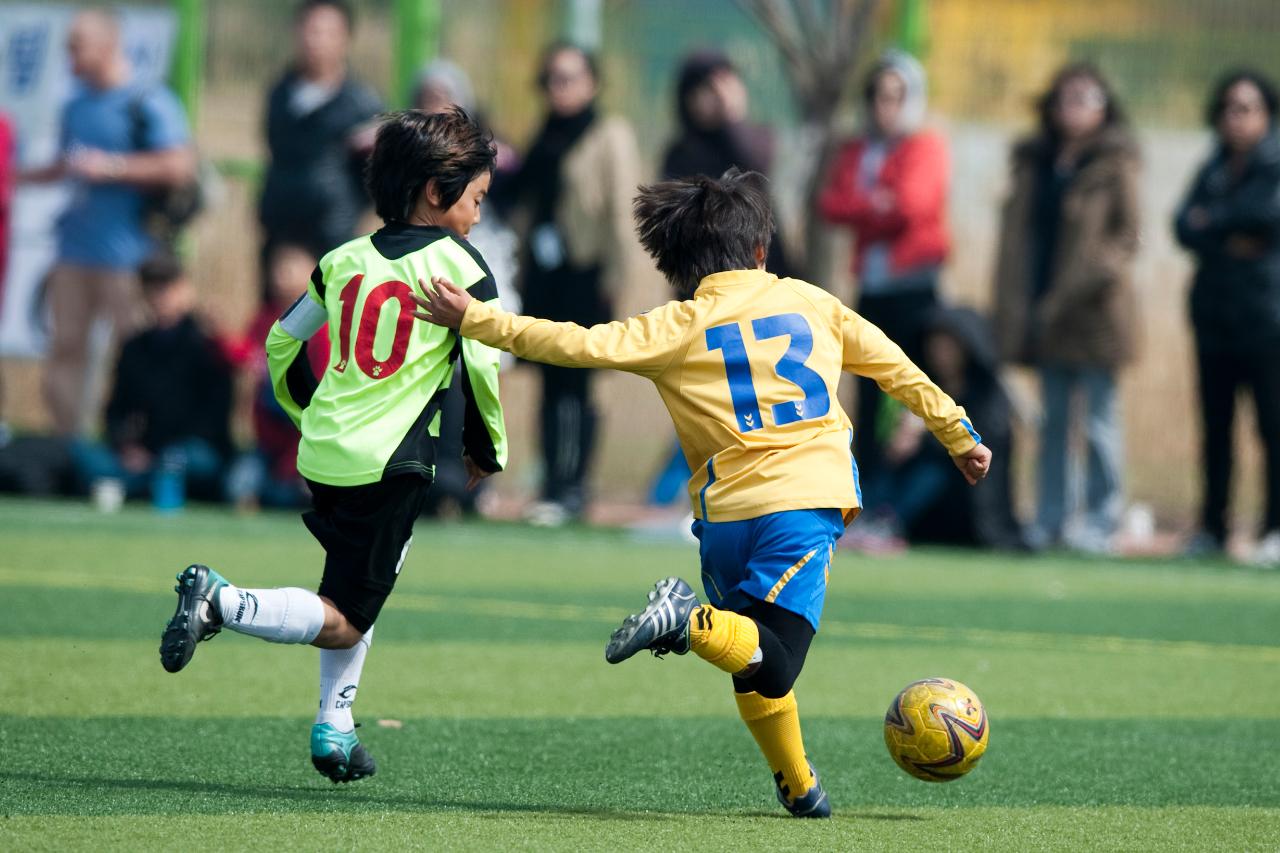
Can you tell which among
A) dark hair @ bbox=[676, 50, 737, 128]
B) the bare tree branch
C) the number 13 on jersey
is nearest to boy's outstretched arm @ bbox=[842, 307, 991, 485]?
the number 13 on jersey

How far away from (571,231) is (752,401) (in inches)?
322

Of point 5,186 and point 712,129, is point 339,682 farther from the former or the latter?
point 5,186

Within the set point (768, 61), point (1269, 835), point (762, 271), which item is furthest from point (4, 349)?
point (1269, 835)

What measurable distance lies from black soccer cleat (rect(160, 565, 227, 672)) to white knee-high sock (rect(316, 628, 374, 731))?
411 millimetres

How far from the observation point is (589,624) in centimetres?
870

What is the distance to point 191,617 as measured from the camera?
4.95 m

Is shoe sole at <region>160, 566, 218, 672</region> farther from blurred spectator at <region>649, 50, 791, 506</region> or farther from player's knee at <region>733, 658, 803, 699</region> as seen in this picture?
blurred spectator at <region>649, 50, 791, 506</region>

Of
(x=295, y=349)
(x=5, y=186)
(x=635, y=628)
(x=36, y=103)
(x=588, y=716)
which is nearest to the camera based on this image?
(x=635, y=628)

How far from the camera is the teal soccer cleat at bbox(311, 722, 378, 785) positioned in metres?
5.25

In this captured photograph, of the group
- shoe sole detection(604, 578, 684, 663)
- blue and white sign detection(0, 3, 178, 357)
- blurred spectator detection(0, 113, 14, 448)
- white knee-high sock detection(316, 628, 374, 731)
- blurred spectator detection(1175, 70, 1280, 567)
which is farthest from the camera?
blue and white sign detection(0, 3, 178, 357)

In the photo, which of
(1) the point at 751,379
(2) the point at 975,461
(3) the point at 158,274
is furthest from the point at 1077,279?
(1) the point at 751,379

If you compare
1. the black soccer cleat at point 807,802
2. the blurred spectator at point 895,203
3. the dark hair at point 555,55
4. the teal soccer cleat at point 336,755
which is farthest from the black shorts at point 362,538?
the dark hair at point 555,55

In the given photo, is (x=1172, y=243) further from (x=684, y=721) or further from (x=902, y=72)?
(x=684, y=721)

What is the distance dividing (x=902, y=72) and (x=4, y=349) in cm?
685
